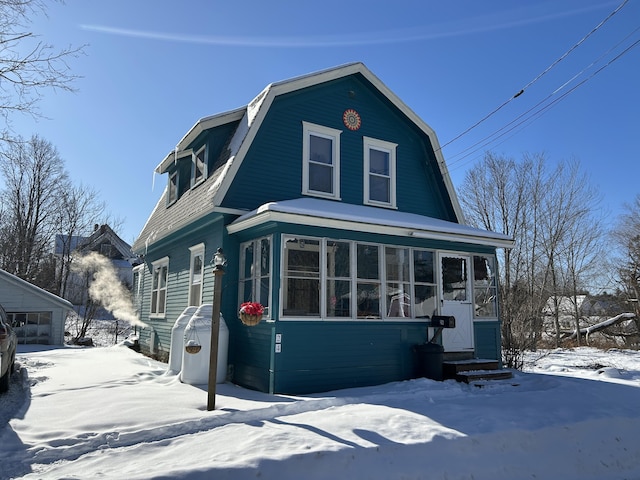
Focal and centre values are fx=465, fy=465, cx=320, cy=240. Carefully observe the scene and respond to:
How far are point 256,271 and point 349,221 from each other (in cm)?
205

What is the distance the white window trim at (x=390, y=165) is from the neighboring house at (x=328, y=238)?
0.10 ft

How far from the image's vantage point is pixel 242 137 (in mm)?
9695

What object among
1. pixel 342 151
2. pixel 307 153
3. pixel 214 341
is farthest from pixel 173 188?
pixel 214 341

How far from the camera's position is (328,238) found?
866 cm

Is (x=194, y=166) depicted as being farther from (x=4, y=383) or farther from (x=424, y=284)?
(x=424, y=284)

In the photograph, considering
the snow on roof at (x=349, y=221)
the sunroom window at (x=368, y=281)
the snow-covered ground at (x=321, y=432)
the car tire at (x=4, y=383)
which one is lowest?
the snow-covered ground at (x=321, y=432)

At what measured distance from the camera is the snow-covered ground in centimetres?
458

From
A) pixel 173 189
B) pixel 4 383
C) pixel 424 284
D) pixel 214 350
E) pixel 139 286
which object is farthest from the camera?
pixel 139 286

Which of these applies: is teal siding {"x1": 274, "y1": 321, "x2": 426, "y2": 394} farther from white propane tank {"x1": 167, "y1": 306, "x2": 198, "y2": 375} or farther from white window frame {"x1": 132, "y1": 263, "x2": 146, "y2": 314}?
white window frame {"x1": 132, "y1": 263, "x2": 146, "y2": 314}

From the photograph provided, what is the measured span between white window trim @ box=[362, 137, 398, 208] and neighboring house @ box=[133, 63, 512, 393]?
0.03m

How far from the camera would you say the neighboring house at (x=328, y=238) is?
8.23m

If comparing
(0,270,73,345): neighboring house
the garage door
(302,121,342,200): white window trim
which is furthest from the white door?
the garage door

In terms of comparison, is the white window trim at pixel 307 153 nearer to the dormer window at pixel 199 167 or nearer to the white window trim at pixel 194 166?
the white window trim at pixel 194 166

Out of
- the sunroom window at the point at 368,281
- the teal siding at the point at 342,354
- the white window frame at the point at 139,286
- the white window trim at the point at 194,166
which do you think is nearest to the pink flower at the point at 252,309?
the teal siding at the point at 342,354
